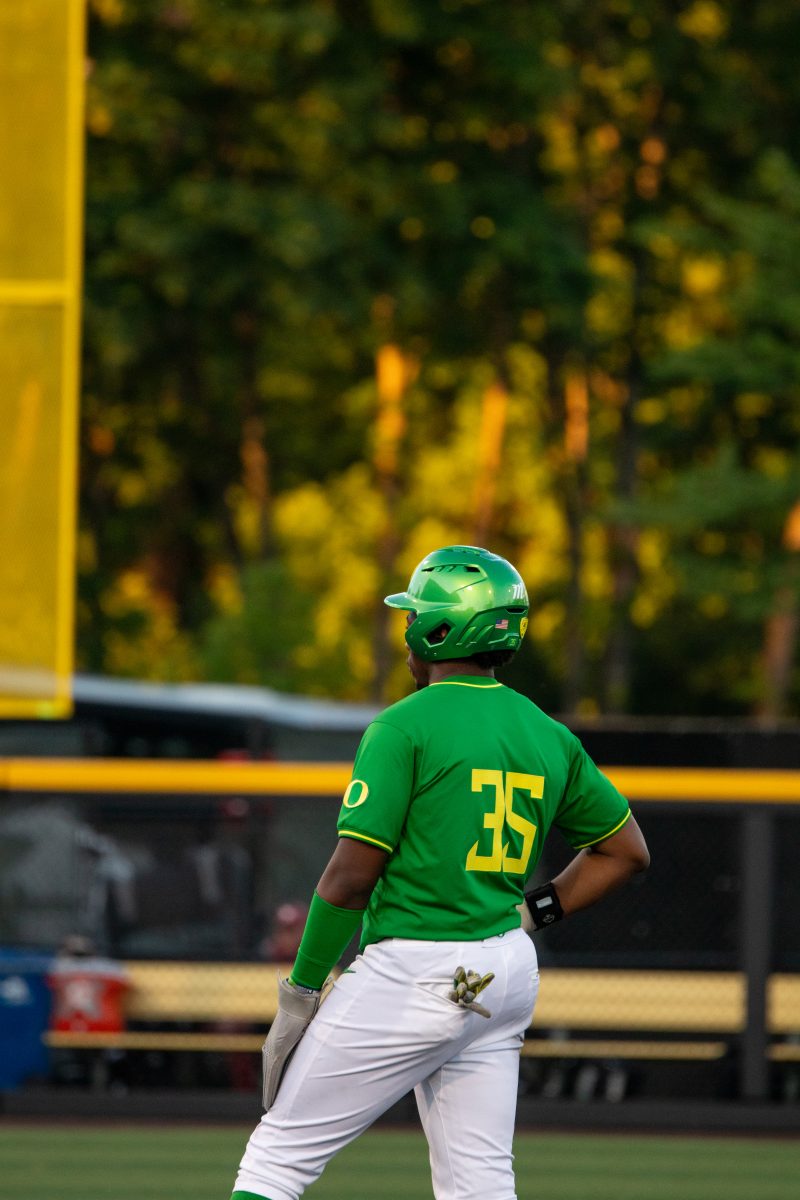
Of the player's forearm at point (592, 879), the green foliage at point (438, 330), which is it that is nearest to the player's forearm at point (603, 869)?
the player's forearm at point (592, 879)

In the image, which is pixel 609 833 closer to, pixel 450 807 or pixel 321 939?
pixel 450 807

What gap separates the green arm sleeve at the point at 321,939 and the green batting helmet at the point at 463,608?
57cm

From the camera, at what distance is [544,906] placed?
4.75 meters

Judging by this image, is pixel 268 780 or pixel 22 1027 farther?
pixel 268 780

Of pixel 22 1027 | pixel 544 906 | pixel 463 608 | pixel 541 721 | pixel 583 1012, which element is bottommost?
pixel 22 1027

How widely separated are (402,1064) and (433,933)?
0.91 feet

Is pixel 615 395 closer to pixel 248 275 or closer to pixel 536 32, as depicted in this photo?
pixel 536 32

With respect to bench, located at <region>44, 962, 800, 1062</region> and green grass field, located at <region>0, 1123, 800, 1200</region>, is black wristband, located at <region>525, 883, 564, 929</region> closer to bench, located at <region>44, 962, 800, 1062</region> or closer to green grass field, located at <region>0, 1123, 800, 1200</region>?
green grass field, located at <region>0, 1123, 800, 1200</region>

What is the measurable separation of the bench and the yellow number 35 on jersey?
5.21 meters

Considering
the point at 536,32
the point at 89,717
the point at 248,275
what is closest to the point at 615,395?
the point at 536,32

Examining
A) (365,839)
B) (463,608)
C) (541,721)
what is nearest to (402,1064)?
(365,839)

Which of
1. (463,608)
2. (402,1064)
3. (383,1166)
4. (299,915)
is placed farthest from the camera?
(299,915)

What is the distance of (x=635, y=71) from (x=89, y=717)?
69.4ft

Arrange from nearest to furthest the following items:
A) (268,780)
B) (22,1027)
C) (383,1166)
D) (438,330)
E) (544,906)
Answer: (544,906) < (383,1166) < (22,1027) < (268,780) < (438,330)
